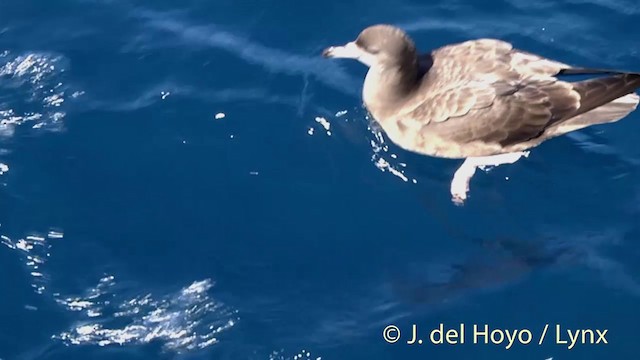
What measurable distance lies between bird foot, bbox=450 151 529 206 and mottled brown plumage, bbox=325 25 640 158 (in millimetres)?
115

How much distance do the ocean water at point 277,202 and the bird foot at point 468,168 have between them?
0.28 feet

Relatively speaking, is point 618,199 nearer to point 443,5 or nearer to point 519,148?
point 519,148

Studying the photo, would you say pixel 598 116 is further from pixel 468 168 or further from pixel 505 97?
pixel 468 168

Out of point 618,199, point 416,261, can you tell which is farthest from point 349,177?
point 618,199

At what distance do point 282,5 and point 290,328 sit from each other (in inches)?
166

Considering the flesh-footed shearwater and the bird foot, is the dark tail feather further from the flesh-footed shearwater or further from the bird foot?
the bird foot

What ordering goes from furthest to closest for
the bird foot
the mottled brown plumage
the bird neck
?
Result: 1. the bird neck
2. the bird foot
3. the mottled brown plumage

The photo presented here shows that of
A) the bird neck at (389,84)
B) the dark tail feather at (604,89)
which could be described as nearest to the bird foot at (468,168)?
the dark tail feather at (604,89)

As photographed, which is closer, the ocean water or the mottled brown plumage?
the ocean water

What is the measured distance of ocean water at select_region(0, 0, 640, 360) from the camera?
8.55 metres

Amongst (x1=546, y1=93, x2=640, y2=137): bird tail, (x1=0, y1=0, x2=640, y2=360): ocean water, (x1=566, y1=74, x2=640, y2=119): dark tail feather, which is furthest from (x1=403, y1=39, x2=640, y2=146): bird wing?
(x1=0, y1=0, x2=640, y2=360): ocean water

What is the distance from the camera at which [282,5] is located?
11.3 meters

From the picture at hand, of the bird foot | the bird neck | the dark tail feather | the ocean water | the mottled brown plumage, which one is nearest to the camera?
the ocean water

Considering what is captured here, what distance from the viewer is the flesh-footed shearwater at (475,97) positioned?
929 cm
